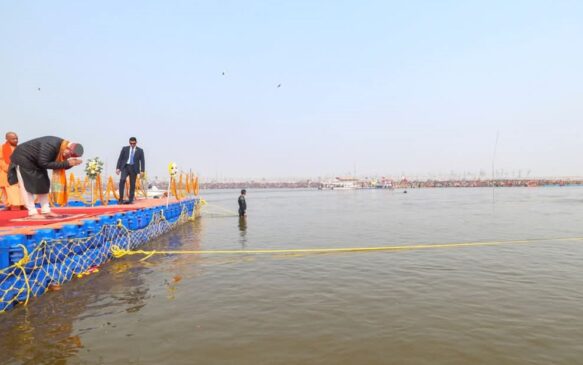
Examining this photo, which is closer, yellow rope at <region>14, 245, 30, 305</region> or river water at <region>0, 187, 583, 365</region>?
river water at <region>0, 187, 583, 365</region>

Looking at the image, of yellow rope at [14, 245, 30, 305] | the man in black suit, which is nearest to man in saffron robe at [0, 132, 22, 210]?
the man in black suit

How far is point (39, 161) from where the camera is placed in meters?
8.76

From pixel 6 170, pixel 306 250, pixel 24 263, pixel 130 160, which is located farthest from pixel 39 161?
pixel 306 250

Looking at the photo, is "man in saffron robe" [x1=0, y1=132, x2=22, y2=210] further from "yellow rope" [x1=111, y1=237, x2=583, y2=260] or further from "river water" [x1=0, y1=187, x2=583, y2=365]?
"river water" [x1=0, y1=187, x2=583, y2=365]

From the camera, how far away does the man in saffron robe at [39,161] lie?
8711 millimetres

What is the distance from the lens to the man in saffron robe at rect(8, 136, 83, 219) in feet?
28.6

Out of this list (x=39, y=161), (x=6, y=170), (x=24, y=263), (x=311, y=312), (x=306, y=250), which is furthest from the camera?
(x=306, y=250)

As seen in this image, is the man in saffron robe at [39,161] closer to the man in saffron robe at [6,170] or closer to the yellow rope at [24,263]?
the man in saffron robe at [6,170]

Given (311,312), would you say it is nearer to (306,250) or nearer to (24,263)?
(24,263)

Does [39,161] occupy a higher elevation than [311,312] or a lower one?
higher

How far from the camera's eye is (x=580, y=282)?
28.0 ft

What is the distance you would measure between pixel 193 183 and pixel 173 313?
23600 mm

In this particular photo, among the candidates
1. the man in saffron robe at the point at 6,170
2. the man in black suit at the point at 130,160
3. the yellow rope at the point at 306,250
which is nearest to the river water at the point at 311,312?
the yellow rope at the point at 306,250

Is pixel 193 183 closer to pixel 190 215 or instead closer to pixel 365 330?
pixel 190 215
